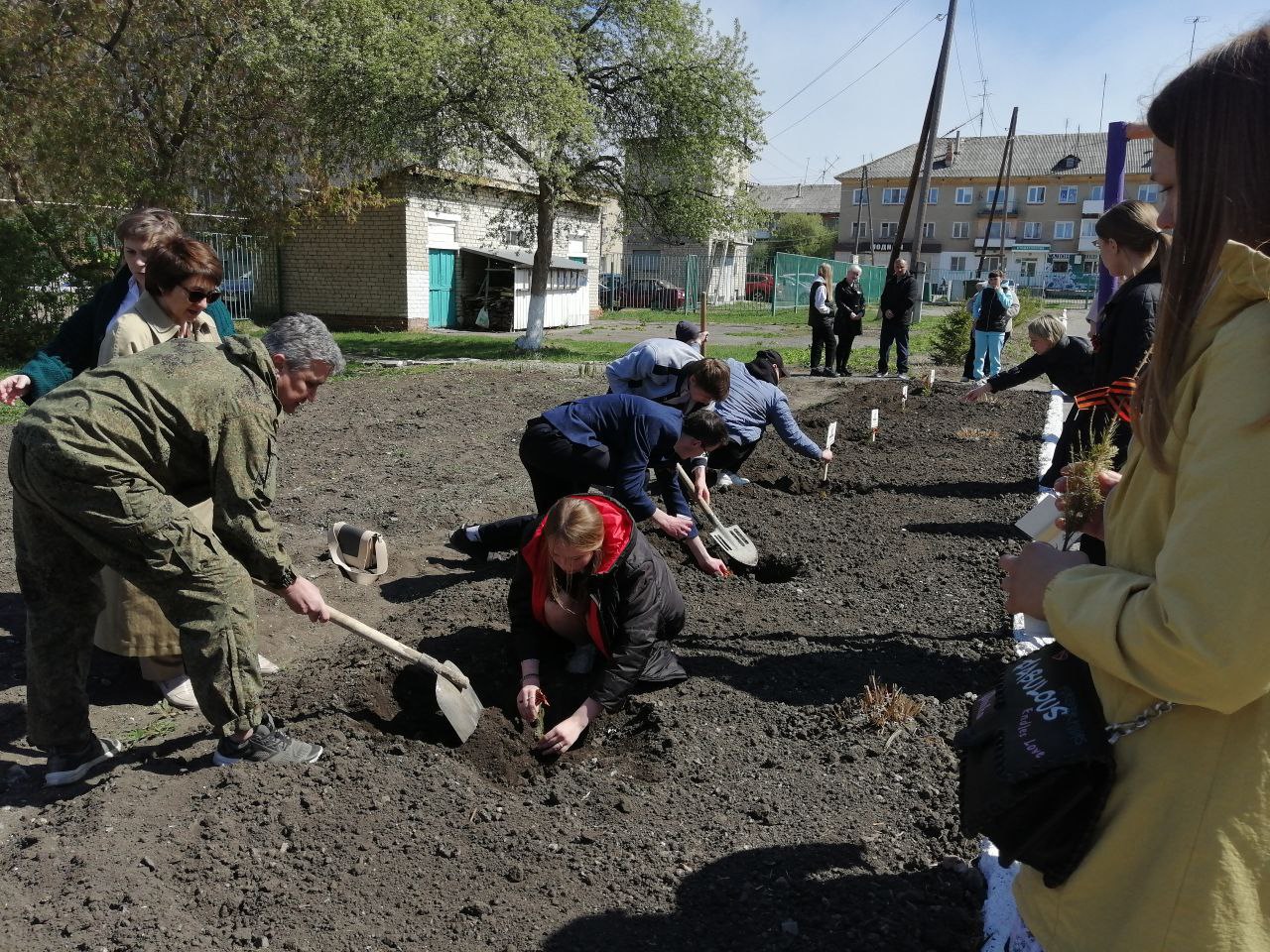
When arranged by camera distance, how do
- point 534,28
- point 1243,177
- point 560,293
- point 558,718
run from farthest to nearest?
point 560,293 < point 534,28 < point 558,718 < point 1243,177

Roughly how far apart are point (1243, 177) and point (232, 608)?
2.66 meters

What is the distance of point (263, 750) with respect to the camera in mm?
3018

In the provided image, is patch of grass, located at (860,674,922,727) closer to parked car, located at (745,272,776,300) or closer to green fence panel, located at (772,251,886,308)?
green fence panel, located at (772,251,886,308)

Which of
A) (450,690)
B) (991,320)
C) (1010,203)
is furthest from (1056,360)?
(1010,203)

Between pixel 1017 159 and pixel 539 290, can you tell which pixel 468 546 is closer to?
pixel 539 290

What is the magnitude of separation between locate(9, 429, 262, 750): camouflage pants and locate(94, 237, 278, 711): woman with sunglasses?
0.41 m

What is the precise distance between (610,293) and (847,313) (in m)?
17.6

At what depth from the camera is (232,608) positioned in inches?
109

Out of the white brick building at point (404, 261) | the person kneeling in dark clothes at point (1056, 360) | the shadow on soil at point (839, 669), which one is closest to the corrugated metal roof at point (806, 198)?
the white brick building at point (404, 261)

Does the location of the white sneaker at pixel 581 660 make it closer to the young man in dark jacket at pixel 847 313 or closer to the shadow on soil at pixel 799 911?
the shadow on soil at pixel 799 911

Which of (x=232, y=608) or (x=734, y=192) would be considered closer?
(x=232, y=608)

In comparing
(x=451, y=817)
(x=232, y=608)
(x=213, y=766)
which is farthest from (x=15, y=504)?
(x=451, y=817)

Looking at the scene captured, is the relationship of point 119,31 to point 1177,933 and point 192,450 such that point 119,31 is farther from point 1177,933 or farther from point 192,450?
point 1177,933

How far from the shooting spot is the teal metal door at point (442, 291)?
22.1 m
